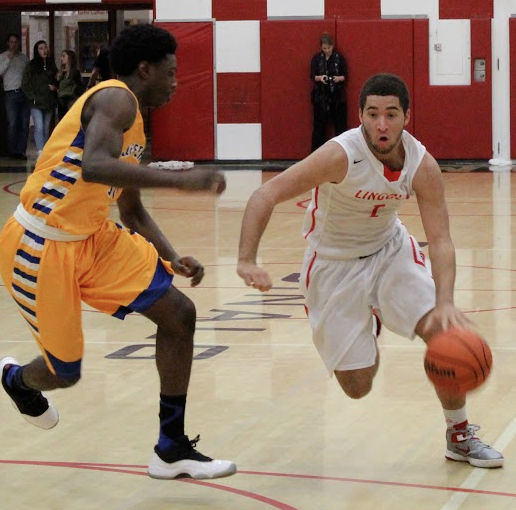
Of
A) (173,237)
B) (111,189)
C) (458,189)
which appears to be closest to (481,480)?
(111,189)

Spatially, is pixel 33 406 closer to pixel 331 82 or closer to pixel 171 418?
pixel 171 418

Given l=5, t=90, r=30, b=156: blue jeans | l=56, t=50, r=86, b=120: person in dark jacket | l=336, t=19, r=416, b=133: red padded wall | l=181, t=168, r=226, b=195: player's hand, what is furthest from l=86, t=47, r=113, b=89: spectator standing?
l=5, t=90, r=30, b=156: blue jeans

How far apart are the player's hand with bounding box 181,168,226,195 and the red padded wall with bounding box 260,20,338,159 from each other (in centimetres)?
1308

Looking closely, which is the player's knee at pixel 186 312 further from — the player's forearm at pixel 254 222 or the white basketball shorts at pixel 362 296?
the white basketball shorts at pixel 362 296

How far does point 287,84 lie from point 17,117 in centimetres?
423

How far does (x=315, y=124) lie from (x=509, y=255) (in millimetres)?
7515

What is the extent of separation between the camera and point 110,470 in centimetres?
455

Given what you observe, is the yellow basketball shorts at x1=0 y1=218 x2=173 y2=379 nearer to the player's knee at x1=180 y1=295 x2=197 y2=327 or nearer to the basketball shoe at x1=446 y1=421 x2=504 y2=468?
the player's knee at x1=180 y1=295 x2=197 y2=327

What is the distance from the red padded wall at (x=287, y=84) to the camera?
16859 mm

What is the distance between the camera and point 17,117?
18.5 m

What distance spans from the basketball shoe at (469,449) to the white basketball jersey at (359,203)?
0.74 metres

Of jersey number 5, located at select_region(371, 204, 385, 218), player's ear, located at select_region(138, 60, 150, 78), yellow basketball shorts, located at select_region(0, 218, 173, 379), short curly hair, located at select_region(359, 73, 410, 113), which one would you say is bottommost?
yellow basketball shorts, located at select_region(0, 218, 173, 379)

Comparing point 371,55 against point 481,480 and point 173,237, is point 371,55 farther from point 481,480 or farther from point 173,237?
point 481,480

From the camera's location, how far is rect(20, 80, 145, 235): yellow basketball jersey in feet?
14.1
